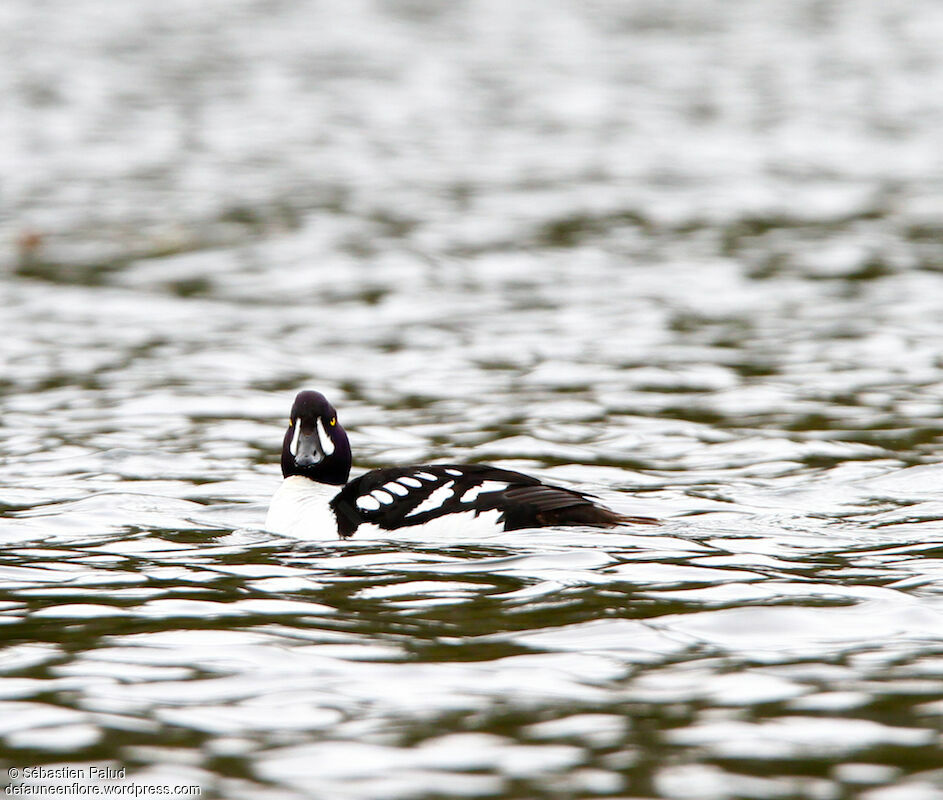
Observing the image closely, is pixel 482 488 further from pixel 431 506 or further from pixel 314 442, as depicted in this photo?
pixel 314 442

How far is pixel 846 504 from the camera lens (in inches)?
404

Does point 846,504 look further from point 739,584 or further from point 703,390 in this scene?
point 703,390

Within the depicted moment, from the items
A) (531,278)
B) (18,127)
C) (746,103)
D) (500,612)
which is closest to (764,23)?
(746,103)

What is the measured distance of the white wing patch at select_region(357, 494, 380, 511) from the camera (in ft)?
30.3

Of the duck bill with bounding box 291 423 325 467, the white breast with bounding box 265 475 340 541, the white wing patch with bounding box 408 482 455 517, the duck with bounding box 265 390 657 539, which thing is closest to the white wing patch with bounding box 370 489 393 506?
the duck with bounding box 265 390 657 539

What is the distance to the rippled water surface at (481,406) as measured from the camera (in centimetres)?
634

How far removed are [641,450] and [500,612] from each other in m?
4.40

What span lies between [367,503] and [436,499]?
41cm

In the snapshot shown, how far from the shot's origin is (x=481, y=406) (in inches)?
529

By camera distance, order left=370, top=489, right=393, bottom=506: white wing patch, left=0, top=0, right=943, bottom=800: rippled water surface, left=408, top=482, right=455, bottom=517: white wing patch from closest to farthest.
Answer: left=0, top=0, right=943, bottom=800: rippled water surface, left=408, top=482, right=455, bottom=517: white wing patch, left=370, top=489, right=393, bottom=506: white wing patch

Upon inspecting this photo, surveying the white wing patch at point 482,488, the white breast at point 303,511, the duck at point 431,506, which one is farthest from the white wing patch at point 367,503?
the white wing patch at point 482,488

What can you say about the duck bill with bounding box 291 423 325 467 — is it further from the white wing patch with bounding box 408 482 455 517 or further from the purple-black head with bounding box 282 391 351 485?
the white wing patch with bounding box 408 482 455 517

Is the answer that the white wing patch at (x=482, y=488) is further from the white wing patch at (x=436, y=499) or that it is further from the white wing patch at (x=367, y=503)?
the white wing patch at (x=367, y=503)

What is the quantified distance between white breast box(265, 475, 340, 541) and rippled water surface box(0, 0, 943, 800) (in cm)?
16
